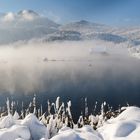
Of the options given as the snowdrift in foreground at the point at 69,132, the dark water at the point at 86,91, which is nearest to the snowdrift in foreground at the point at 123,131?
the snowdrift in foreground at the point at 69,132

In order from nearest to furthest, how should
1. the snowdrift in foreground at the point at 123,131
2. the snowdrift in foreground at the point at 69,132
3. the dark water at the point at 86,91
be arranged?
1. the snowdrift in foreground at the point at 69,132
2. the snowdrift in foreground at the point at 123,131
3. the dark water at the point at 86,91

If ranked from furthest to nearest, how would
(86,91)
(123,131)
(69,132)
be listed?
1. (86,91)
2. (123,131)
3. (69,132)

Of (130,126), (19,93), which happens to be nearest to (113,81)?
(19,93)

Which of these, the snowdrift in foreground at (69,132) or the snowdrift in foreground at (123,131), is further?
the snowdrift in foreground at (123,131)

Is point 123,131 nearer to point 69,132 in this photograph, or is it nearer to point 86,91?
point 69,132

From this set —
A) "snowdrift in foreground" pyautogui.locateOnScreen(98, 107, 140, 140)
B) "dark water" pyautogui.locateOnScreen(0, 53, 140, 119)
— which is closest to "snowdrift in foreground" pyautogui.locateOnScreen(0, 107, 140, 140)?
"snowdrift in foreground" pyautogui.locateOnScreen(98, 107, 140, 140)

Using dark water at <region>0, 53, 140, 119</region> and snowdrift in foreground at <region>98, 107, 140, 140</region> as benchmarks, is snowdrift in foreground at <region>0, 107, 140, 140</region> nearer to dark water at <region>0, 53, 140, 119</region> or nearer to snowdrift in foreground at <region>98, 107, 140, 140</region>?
Result: snowdrift in foreground at <region>98, 107, 140, 140</region>

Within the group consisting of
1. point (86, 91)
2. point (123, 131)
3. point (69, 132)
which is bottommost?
point (86, 91)

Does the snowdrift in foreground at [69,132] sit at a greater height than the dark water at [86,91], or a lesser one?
greater

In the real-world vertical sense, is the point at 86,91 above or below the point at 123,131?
below

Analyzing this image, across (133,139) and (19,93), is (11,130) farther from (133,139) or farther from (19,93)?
(19,93)

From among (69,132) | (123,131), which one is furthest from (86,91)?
(69,132)

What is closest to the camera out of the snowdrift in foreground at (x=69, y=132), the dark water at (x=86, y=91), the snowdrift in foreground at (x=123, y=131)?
the snowdrift in foreground at (x=69, y=132)

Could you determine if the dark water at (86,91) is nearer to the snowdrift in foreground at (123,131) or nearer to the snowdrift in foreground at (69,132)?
the snowdrift in foreground at (69,132)
